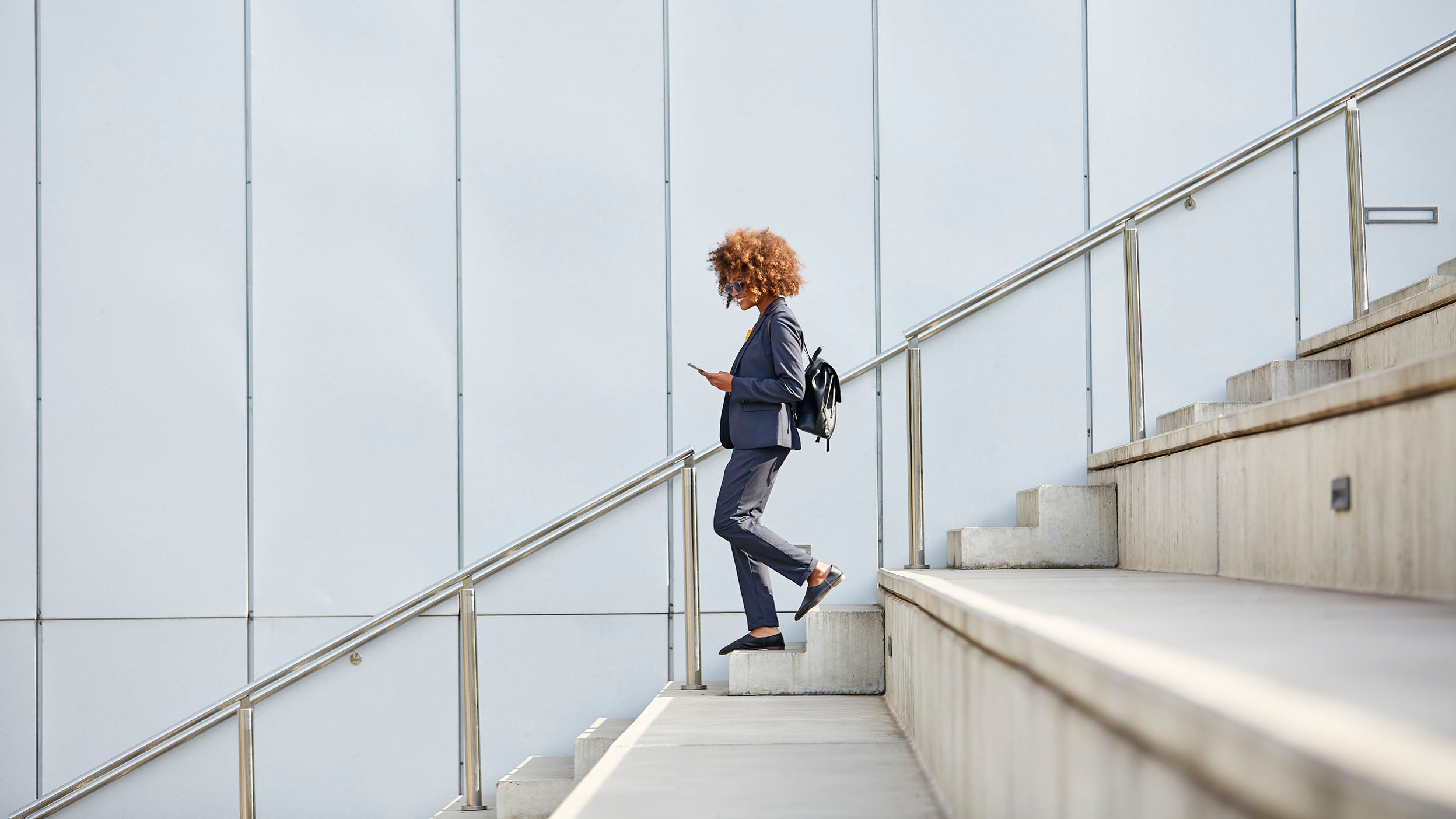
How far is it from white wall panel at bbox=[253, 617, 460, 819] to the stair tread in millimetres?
3018

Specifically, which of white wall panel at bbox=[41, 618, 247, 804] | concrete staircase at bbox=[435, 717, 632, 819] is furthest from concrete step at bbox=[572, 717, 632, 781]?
white wall panel at bbox=[41, 618, 247, 804]

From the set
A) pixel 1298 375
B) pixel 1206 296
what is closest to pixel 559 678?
pixel 1298 375

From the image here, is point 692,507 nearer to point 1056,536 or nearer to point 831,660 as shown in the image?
point 831,660

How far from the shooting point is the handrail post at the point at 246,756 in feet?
11.0

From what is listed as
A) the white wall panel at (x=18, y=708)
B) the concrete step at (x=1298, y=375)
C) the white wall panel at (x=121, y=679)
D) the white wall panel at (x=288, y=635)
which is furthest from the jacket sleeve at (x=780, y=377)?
the white wall panel at (x=18, y=708)

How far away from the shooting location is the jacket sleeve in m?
3.18

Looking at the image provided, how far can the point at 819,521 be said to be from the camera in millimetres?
4531

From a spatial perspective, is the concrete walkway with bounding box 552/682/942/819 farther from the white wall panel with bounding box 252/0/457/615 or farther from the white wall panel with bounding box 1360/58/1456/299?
the white wall panel with bounding box 1360/58/1456/299

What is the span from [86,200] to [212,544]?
1.71 meters

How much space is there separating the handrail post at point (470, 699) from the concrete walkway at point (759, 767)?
759mm

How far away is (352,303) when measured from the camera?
4.70m

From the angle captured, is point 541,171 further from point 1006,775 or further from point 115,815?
point 1006,775

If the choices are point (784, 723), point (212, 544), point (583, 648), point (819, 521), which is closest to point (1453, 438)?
point (784, 723)

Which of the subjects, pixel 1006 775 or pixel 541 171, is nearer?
pixel 1006 775
